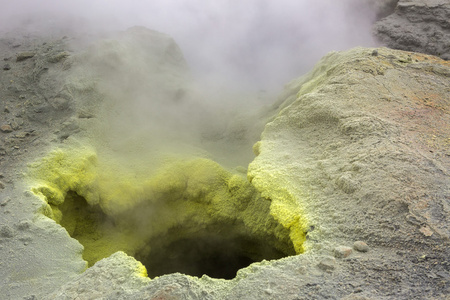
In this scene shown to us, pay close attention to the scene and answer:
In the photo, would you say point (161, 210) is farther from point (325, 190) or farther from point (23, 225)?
point (325, 190)

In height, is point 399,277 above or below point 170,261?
below

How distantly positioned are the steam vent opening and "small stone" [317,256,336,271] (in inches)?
51.8

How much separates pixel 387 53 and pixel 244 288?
8.98 feet

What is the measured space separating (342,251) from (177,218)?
2.12m

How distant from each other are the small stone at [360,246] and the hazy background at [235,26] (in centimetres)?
362

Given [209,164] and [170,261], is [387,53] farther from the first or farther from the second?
[170,261]

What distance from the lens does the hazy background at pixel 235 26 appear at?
19.1 feet

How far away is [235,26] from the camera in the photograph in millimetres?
→ 6688

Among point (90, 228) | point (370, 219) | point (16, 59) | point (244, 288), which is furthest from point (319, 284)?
point (16, 59)

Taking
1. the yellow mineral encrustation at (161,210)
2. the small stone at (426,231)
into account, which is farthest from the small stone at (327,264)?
the yellow mineral encrustation at (161,210)

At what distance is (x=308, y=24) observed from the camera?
637 centimetres

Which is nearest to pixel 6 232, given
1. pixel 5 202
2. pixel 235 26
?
pixel 5 202

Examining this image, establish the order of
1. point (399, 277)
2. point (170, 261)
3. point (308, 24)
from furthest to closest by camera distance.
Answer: point (308, 24) < point (170, 261) < point (399, 277)

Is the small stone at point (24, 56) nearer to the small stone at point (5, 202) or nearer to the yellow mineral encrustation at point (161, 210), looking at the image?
the yellow mineral encrustation at point (161, 210)
